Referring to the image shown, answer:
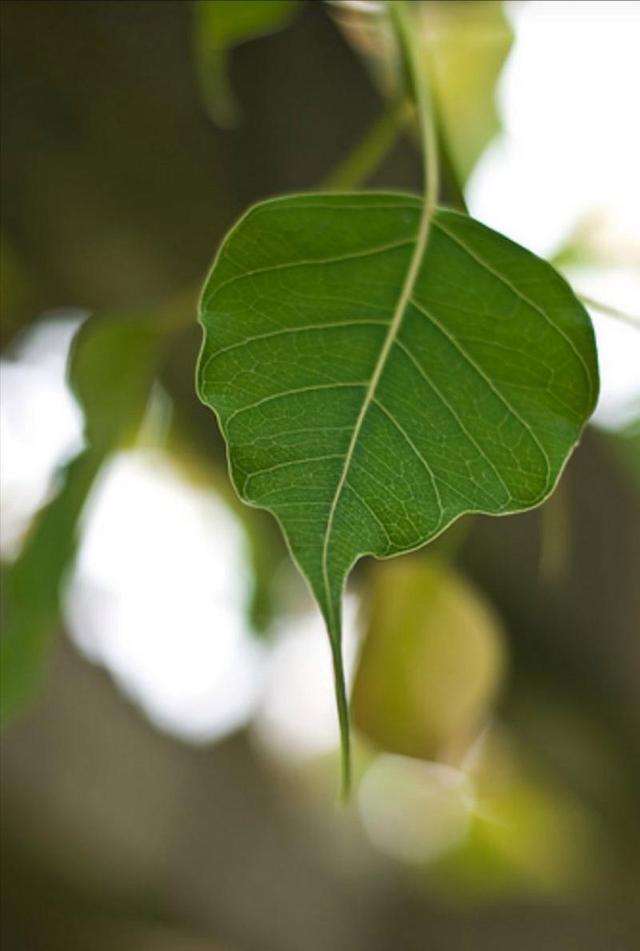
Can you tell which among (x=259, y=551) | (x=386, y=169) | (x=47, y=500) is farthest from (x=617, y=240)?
(x=47, y=500)

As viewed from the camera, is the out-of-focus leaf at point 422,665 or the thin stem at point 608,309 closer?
the thin stem at point 608,309

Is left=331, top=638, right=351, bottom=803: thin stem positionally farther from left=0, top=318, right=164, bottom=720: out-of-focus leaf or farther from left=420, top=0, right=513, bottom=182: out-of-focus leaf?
left=420, top=0, right=513, bottom=182: out-of-focus leaf

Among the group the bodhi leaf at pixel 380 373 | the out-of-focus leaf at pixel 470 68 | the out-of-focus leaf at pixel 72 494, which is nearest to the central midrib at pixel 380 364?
the bodhi leaf at pixel 380 373

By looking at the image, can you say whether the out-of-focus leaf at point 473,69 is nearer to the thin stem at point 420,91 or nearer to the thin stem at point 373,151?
the thin stem at point 373,151

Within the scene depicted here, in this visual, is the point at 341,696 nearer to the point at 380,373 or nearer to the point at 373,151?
the point at 380,373

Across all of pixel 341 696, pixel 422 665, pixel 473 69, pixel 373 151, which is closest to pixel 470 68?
pixel 473 69

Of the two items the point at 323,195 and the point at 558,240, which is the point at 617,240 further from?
the point at 323,195

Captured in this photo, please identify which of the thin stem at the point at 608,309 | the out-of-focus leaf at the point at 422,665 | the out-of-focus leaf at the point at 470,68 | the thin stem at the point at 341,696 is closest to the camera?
the thin stem at the point at 341,696
